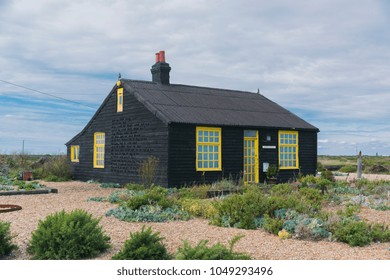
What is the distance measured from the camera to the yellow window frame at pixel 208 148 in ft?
61.2

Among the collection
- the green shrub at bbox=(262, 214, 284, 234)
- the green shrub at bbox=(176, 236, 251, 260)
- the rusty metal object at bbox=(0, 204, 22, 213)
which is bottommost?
the rusty metal object at bbox=(0, 204, 22, 213)

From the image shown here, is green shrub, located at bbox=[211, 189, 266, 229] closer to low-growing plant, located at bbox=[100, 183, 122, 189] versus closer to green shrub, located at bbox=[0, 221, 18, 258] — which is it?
green shrub, located at bbox=[0, 221, 18, 258]

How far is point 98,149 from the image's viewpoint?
23859 mm

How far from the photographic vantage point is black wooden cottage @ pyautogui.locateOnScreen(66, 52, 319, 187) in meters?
18.2

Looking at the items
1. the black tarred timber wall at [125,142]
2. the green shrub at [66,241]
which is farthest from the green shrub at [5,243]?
the black tarred timber wall at [125,142]

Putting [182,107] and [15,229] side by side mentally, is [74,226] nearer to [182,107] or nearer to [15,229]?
[15,229]

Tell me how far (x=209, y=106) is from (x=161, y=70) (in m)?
3.19

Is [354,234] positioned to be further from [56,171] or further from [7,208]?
[56,171]

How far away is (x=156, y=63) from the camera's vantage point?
888 inches

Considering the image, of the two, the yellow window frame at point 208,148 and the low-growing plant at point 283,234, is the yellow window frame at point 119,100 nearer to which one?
the yellow window frame at point 208,148

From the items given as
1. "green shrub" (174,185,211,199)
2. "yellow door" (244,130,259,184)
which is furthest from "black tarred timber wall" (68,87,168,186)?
"yellow door" (244,130,259,184)

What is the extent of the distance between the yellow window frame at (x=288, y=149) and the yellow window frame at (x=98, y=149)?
29.8 feet

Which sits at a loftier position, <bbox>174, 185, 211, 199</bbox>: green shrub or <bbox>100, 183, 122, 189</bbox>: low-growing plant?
<bbox>174, 185, 211, 199</bbox>: green shrub

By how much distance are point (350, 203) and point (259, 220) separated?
206 inches
